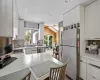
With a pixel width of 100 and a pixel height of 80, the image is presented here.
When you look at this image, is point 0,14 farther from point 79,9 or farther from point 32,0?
point 79,9

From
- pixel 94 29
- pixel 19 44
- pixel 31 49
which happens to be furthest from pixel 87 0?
pixel 19 44

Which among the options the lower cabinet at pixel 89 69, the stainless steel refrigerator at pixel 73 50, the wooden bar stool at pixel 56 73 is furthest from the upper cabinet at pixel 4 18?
the lower cabinet at pixel 89 69

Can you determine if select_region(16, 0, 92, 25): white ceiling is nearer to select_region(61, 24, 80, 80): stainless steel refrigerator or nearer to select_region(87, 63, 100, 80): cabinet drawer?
select_region(61, 24, 80, 80): stainless steel refrigerator

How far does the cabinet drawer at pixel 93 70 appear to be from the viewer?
2.05 meters

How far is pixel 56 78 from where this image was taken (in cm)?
114

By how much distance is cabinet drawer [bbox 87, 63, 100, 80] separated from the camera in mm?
2049

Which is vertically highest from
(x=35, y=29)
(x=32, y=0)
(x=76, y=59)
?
(x=32, y=0)

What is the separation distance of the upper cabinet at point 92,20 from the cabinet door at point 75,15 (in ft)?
0.96

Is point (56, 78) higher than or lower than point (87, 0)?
lower

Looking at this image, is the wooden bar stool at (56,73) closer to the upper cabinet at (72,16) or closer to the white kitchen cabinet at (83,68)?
the white kitchen cabinet at (83,68)

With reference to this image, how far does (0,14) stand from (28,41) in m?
5.47

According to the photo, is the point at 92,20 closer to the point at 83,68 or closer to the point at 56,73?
the point at 83,68

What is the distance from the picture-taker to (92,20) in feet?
8.69

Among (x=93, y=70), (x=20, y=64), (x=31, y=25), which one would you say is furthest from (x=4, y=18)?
(x=31, y=25)
